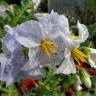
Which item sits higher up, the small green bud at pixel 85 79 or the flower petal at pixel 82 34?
the flower petal at pixel 82 34

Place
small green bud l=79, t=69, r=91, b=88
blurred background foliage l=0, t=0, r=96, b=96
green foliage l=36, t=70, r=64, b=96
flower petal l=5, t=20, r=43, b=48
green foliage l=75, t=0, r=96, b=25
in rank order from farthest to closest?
green foliage l=75, t=0, r=96, b=25 → green foliage l=36, t=70, r=64, b=96 → blurred background foliage l=0, t=0, r=96, b=96 → small green bud l=79, t=69, r=91, b=88 → flower petal l=5, t=20, r=43, b=48

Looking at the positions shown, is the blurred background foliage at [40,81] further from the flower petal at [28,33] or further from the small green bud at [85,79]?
the flower petal at [28,33]

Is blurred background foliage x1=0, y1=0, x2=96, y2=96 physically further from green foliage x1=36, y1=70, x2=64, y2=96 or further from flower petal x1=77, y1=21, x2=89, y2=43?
flower petal x1=77, y1=21, x2=89, y2=43

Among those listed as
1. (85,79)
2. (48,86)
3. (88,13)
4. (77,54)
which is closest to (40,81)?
(48,86)

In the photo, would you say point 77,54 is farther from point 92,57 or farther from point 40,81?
point 40,81

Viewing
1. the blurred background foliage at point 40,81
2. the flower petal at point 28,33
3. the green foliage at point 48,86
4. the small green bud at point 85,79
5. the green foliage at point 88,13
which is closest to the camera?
the flower petal at point 28,33

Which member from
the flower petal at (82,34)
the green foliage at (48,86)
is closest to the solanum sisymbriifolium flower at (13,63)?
the flower petal at (82,34)

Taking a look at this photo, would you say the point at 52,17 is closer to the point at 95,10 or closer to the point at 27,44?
the point at 27,44

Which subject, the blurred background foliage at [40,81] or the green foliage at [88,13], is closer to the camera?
the blurred background foliage at [40,81]

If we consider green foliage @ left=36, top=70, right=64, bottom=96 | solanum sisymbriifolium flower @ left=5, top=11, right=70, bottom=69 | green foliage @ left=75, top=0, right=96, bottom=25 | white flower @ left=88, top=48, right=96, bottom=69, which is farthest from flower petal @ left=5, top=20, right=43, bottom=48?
green foliage @ left=75, top=0, right=96, bottom=25
